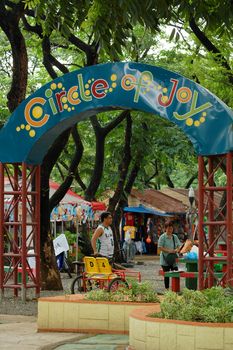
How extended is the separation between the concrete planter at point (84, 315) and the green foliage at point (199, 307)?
138 centimetres

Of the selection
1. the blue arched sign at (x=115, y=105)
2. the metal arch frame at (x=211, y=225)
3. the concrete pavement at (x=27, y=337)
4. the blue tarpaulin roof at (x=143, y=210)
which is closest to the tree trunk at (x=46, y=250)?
the blue arched sign at (x=115, y=105)

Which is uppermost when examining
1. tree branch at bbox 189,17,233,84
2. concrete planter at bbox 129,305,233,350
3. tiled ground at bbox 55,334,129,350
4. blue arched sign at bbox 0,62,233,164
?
tree branch at bbox 189,17,233,84

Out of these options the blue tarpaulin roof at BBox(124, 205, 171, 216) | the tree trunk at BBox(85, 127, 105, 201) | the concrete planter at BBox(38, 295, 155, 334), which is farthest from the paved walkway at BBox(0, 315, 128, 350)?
the blue tarpaulin roof at BBox(124, 205, 171, 216)

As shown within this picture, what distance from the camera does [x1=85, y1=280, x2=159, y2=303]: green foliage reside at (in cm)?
1325

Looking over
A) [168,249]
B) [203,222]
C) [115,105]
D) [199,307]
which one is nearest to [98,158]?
[168,249]

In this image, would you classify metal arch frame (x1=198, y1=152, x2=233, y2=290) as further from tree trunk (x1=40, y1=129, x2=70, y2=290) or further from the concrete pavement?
tree trunk (x1=40, y1=129, x2=70, y2=290)

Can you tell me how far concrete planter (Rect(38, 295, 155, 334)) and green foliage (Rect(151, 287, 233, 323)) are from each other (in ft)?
4.52

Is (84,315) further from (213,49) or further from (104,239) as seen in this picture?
(213,49)

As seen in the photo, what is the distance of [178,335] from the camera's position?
10.2 metres

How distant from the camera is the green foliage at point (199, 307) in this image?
10422 millimetres

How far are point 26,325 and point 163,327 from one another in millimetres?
4456

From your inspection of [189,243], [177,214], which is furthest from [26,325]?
[177,214]

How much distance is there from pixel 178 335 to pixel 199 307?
739mm

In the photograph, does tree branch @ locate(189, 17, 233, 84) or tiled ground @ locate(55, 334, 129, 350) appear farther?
tree branch @ locate(189, 17, 233, 84)
